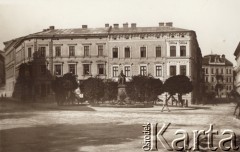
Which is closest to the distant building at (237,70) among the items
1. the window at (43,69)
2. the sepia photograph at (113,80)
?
the sepia photograph at (113,80)

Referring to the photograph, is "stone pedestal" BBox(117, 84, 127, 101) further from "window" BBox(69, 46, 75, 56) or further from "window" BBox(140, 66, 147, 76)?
"window" BBox(69, 46, 75, 56)

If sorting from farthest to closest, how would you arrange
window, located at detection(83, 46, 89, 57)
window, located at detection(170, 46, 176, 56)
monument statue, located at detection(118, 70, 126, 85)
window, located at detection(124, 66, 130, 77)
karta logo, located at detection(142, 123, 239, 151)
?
window, located at detection(83, 46, 89, 57) → window, located at detection(170, 46, 176, 56) → monument statue, located at detection(118, 70, 126, 85) → window, located at detection(124, 66, 130, 77) → karta logo, located at detection(142, 123, 239, 151)

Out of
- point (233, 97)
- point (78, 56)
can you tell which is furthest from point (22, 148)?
point (233, 97)

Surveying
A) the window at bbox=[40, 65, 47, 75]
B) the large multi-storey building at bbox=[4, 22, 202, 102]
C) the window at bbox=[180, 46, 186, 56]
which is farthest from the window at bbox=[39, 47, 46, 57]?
the window at bbox=[180, 46, 186, 56]

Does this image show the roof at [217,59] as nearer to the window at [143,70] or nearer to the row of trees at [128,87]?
the row of trees at [128,87]

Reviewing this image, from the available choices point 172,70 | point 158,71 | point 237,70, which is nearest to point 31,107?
point 158,71
